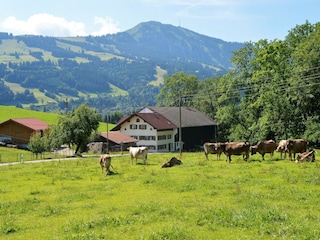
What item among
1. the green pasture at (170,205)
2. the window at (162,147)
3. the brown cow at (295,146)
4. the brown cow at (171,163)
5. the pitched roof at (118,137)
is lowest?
the green pasture at (170,205)

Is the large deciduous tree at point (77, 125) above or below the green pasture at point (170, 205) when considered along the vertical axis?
above

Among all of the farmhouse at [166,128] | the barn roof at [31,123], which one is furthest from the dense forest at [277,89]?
the barn roof at [31,123]

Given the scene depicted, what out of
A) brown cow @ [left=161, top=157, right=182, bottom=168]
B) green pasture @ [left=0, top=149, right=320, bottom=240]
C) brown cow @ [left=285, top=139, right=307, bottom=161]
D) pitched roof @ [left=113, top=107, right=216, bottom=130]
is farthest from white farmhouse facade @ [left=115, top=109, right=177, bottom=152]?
green pasture @ [left=0, top=149, right=320, bottom=240]

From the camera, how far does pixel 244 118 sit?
8044cm

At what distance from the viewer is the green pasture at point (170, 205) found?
1451cm

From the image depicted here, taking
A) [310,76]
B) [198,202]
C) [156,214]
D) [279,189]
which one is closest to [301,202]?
[279,189]

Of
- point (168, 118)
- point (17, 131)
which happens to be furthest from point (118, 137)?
point (17, 131)

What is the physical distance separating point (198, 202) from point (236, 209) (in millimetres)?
2351

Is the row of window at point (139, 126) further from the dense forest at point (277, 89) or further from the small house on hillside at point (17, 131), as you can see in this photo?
the small house on hillside at point (17, 131)

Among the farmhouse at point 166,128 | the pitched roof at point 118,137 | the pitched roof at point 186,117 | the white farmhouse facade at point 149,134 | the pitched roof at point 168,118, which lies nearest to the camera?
the pitched roof at point 118,137

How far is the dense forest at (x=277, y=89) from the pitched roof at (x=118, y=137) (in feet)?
64.3

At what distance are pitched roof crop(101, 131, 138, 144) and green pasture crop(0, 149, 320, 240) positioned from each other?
174 ft

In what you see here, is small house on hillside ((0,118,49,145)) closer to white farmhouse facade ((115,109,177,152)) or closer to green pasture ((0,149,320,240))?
white farmhouse facade ((115,109,177,152))

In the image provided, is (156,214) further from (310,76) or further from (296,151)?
(310,76)
